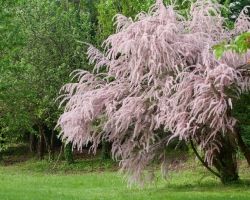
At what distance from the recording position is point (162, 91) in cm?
1300

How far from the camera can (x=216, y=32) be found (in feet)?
46.5

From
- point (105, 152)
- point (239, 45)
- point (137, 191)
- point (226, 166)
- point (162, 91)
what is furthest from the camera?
point (105, 152)

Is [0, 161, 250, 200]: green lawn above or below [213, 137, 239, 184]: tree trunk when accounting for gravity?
below

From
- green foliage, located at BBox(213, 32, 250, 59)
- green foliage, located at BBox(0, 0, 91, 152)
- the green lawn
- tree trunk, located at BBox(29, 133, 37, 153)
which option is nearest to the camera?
green foliage, located at BBox(213, 32, 250, 59)

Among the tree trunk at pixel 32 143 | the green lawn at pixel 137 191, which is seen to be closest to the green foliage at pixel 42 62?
the green lawn at pixel 137 191

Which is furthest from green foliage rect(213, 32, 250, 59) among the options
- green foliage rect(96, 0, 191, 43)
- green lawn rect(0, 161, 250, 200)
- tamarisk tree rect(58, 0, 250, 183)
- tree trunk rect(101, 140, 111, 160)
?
tree trunk rect(101, 140, 111, 160)

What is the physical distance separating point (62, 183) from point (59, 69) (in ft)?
26.6

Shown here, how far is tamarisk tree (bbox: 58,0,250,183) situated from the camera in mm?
12289

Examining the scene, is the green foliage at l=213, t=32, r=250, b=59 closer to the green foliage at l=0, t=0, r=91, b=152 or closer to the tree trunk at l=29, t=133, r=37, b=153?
the green foliage at l=0, t=0, r=91, b=152

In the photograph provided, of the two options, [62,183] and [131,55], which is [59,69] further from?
[131,55]

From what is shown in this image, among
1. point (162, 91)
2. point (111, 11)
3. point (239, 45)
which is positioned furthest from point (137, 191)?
point (111, 11)

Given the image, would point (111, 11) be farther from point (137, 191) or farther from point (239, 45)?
point (239, 45)

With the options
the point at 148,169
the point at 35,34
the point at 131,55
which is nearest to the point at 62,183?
the point at 148,169

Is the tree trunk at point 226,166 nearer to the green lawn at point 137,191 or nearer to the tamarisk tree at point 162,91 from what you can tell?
the green lawn at point 137,191
